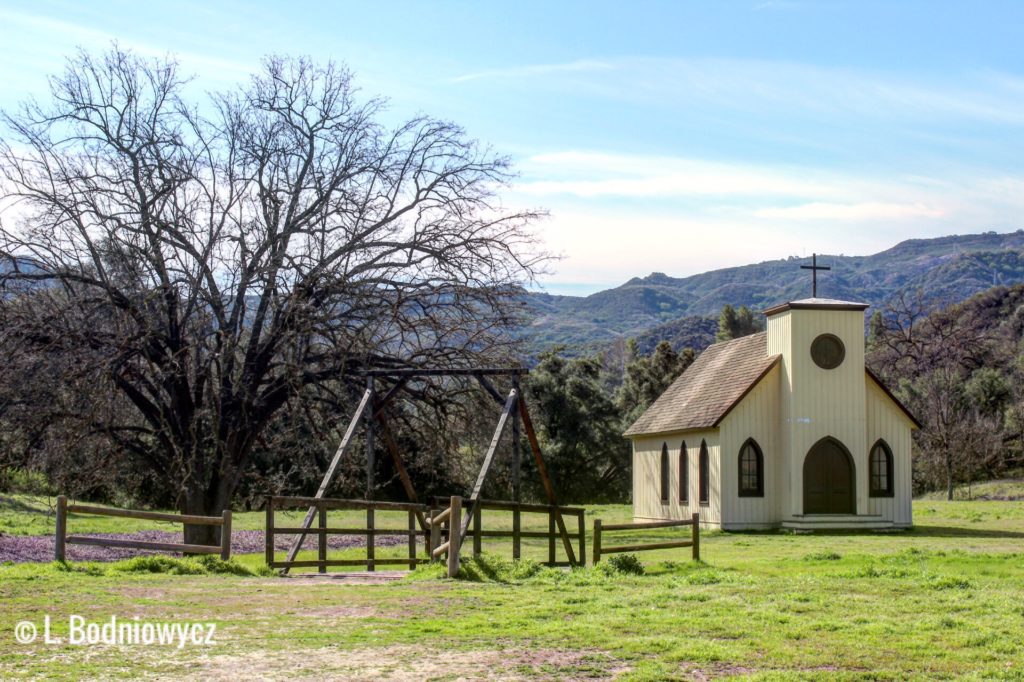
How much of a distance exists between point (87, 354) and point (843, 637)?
15.6 m

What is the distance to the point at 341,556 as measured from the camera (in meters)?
25.3

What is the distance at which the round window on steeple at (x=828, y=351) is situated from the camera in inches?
1399

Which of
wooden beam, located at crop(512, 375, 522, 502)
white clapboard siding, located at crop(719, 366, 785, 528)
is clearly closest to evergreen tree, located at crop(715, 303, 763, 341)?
white clapboard siding, located at crop(719, 366, 785, 528)

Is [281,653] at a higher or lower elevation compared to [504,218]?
lower

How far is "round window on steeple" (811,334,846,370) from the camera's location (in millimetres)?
35531

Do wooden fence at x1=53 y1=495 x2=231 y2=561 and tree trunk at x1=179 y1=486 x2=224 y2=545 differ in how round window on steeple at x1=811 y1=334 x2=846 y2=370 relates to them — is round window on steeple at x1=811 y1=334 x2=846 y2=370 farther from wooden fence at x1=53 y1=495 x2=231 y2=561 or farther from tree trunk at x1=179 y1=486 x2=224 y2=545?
wooden fence at x1=53 y1=495 x2=231 y2=561

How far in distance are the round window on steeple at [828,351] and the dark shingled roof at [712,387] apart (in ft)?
3.98

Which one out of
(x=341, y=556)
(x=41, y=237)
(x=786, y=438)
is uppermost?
(x=41, y=237)

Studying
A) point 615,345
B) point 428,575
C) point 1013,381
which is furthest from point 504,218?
point 615,345

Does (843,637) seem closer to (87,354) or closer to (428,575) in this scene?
(428,575)

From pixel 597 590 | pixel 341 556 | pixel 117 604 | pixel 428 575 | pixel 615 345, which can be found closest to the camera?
pixel 117 604

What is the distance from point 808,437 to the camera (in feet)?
116

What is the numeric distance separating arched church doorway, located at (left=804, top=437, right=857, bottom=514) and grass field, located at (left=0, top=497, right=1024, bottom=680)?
579 inches

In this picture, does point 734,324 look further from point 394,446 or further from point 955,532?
point 394,446
